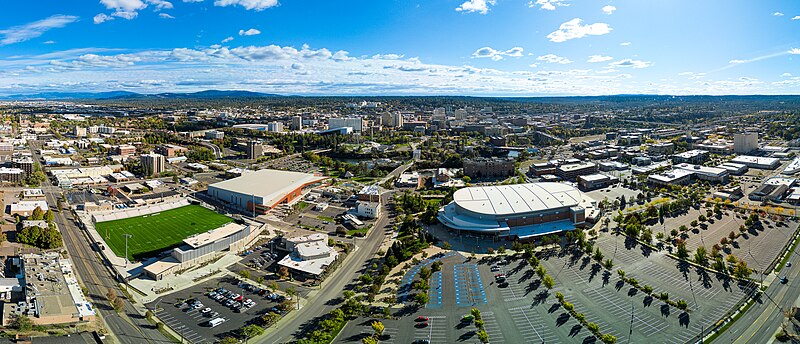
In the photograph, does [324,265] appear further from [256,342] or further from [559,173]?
[559,173]

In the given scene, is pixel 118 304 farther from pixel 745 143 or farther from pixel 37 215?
pixel 745 143

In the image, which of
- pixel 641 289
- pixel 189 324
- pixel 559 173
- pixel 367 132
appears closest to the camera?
pixel 189 324

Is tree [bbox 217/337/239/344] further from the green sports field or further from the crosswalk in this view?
the green sports field

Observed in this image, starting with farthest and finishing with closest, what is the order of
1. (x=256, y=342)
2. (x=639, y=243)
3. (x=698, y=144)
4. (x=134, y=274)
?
(x=698, y=144) < (x=639, y=243) < (x=134, y=274) < (x=256, y=342)

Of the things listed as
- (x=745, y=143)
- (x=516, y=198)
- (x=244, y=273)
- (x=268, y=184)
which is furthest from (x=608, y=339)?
(x=745, y=143)

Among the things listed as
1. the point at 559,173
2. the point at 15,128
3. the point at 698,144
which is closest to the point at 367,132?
the point at 559,173

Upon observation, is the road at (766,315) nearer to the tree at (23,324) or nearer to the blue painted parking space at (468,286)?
the blue painted parking space at (468,286)

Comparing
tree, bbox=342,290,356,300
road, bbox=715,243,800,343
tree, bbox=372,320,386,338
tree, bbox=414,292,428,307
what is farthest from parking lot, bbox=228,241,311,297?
road, bbox=715,243,800,343
